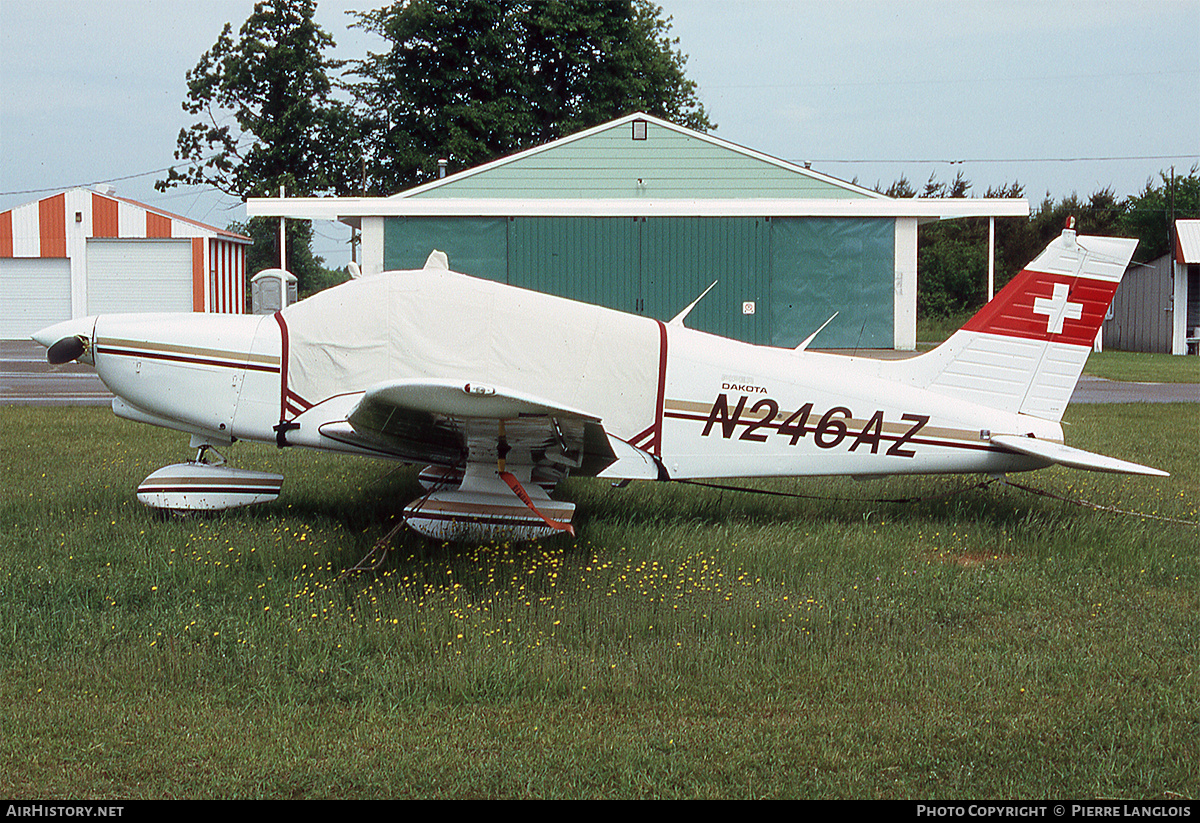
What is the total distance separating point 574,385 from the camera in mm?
6629

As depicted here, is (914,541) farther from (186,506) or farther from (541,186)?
(541,186)

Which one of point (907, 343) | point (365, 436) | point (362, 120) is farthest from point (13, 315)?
point (365, 436)

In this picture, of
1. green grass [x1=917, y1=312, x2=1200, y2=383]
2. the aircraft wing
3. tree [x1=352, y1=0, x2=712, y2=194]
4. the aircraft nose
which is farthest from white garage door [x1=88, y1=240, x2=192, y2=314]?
the aircraft wing

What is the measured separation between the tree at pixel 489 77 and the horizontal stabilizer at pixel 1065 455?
33.7m

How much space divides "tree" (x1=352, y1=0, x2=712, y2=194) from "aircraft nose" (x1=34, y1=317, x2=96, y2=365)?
32.4 m

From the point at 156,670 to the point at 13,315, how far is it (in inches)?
1374

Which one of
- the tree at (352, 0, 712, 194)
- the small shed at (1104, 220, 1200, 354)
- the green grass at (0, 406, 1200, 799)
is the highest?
the tree at (352, 0, 712, 194)

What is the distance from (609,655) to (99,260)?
34327 mm

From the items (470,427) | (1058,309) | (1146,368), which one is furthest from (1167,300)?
(470,427)

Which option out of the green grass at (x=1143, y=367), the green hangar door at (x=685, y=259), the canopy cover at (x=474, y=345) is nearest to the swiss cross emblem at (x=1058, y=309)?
the canopy cover at (x=474, y=345)

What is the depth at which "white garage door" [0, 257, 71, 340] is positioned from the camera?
33.5 metres

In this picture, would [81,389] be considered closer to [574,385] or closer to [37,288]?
[574,385]

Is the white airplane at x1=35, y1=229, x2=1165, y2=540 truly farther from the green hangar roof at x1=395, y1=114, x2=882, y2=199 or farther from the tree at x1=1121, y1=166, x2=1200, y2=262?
the tree at x1=1121, y1=166, x2=1200, y2=262

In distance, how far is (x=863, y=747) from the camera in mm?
3863
